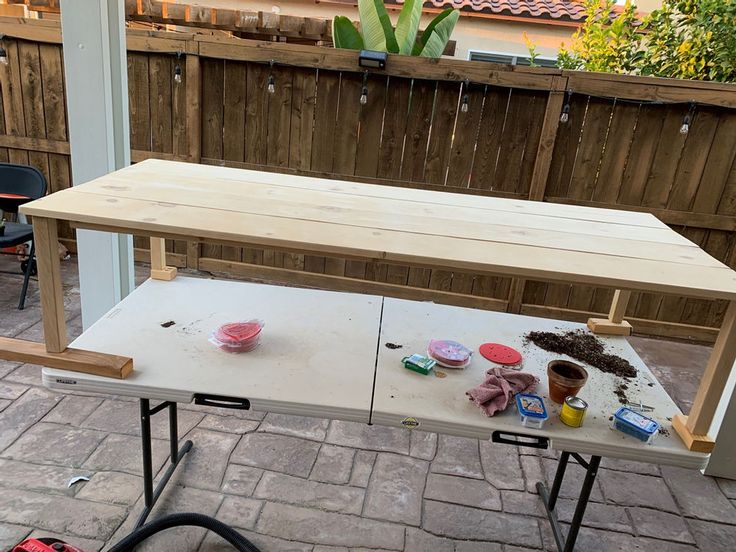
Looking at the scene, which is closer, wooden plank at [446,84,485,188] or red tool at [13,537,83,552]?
red tool at [13,537,83,552]

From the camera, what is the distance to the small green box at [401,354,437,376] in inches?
66.4

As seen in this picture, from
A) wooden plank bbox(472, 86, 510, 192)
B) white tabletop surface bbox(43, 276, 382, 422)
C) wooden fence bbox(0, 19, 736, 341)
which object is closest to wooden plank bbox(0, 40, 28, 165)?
wooden fence bbox(0, 19, 736, 341)

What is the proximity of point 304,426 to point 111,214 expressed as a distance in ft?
5.42

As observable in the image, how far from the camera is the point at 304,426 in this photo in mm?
2646

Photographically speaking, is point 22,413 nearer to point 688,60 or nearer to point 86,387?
point 86,387

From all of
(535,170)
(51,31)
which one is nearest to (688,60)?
(535,170)

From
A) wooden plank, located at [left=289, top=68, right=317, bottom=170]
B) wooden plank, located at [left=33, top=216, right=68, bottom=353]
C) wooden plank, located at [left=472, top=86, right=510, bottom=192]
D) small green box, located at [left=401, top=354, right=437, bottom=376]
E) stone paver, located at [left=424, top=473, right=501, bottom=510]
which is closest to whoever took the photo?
wooden plank, located at [left=33, top=216, right=68, bottom=353]

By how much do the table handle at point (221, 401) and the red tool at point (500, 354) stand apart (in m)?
0.89

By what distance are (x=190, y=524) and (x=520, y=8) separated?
704 centimetres

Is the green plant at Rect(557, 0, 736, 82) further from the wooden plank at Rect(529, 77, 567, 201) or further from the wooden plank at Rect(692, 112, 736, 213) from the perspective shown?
the wooden plank at Rect(529, 77, 567, 201)

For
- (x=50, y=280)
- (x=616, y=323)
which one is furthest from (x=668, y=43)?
(x=50, y=280)

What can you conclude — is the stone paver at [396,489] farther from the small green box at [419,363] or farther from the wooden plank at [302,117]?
the wooden plank at [302,117]

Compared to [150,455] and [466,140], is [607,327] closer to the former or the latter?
[150,455]

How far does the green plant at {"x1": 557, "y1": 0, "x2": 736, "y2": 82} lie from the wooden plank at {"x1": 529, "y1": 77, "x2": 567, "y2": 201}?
4.12 ft
